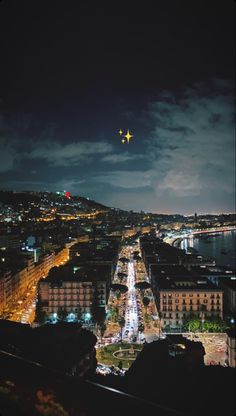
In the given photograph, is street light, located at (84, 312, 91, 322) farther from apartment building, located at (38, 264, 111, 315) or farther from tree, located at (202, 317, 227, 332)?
tree, located at (202, 317, 227, 332)

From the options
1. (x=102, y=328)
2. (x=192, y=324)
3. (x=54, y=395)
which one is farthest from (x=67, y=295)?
(x=54, y=395)

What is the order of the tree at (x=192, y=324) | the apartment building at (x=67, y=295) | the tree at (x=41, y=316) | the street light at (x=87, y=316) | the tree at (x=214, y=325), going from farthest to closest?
the apartment building at (x=67, y=295)
the street light at (x=87, y=316)
the tree at (x=41, y=316)
the tree at (x=192, y=324)
the tree at (x=214, y=325)

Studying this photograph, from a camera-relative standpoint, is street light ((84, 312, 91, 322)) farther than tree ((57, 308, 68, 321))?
Yes

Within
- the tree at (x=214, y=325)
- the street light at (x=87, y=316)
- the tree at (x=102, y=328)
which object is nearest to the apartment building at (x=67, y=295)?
the street light at (x=87, y=316)

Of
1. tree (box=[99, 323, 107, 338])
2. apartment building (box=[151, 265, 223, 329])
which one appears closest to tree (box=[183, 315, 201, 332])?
apartment building (box=[151, 265, 223, 329])

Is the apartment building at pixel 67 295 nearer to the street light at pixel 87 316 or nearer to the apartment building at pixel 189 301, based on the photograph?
the street light at pixel 87 316

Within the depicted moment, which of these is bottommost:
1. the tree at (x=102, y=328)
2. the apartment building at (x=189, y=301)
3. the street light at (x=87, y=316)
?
the tree at (x=102, y=328)

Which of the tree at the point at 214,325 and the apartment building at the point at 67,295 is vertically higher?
the apartment building at the point at 67,295

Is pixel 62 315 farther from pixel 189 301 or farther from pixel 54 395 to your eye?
pixel 54 395

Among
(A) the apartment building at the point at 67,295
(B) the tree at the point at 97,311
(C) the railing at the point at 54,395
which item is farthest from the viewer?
(A) the apartment building at the point at 67,295
